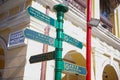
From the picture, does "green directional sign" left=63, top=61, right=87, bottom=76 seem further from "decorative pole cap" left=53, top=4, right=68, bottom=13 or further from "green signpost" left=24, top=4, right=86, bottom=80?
"decorative pole cap" left=53, top=4, right=68, bottom=13

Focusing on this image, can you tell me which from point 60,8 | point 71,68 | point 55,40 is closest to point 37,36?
point 55,40

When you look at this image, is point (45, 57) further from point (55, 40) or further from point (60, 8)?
point (60, 8)

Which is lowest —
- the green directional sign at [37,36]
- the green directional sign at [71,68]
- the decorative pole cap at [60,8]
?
the green directional sign at [71,68]

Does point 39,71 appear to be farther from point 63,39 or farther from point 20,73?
point 63,39

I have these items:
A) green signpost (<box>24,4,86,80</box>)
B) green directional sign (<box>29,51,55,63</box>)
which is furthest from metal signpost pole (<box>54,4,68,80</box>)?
green directional sign (<box>29,51,55,63</box>)

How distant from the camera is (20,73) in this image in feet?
20.6

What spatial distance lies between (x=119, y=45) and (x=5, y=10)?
20.3ft

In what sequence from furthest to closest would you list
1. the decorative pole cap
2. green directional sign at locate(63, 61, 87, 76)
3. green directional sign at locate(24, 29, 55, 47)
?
the decorative pole cap
green directional sign at locate(63, 61, 87, 76)
green directional sign at locate(24, 29, 55, 47)

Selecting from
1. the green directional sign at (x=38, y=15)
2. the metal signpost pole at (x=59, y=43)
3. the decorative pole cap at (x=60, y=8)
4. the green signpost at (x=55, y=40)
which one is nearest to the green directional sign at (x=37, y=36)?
the green signpost at (x=55, y=40)

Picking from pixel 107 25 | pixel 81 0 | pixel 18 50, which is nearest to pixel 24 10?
pixel 18 50

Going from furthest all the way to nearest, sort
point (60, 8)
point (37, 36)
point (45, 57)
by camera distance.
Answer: point (60, 8)
point (45, 57)
point (37, 36)

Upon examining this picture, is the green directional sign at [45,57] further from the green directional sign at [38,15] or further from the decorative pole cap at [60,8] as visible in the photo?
the decorative pole cap at [60,8]

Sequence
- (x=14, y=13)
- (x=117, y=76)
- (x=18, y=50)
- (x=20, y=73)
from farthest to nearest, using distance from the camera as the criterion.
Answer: (x=117, y=76), (x=14, y=13), (x=18, y=50), (x=20, y=73)

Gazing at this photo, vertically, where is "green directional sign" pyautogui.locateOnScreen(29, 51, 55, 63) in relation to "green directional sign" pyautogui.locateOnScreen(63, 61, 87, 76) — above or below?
above
